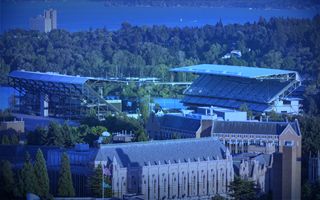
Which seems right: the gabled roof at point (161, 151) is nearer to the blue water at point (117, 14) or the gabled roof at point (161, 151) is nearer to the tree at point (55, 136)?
the tree at point (55, 136)

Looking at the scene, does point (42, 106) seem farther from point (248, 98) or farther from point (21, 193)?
point (21, 193)

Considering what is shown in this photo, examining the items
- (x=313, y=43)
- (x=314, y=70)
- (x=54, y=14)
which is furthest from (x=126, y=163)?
(x=54, y=14)

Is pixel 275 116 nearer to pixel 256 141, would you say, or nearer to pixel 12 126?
pixel 256 141

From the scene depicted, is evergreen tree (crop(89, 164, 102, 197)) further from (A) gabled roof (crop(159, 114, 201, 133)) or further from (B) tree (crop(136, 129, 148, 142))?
(A) gabled roof (crop(159, 114, 201, 133))

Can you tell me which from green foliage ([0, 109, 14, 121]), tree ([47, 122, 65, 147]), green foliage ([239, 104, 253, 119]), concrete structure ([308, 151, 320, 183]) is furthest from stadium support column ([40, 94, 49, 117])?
concrete structure ([308, 151, 320, 183])

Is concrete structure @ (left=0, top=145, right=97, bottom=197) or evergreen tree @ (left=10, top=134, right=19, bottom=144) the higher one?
evergreen tree @ (left=10, top=134, right=19, bottom=144)

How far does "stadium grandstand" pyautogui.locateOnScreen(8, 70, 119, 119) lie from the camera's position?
37.5 meters

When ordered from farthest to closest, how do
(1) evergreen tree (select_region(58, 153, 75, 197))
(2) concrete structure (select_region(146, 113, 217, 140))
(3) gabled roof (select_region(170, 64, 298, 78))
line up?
(3) gabled roof (select_region(170, 64, 298, 78)), (2) concrete structure (select_region(146, 113, 217, 140)), (1) evergreen tree (select_region(58, 153, 75, 197))

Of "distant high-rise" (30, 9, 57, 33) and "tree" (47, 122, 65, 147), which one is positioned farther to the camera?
"distant high-rise" (30, 9, 57, 33)

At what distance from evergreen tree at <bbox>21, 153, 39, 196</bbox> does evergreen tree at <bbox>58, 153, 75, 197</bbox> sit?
42cm

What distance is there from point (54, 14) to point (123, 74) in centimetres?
1274

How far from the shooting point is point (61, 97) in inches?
1492

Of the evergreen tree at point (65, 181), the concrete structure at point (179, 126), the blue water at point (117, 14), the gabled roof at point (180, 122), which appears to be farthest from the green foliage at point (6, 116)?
the blue water at point (117, 14)

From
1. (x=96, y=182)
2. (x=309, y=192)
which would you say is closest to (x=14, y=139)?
(x=96, y=182)
